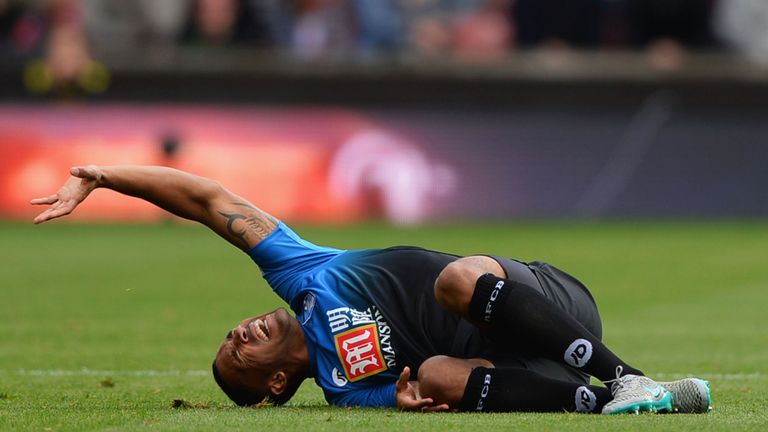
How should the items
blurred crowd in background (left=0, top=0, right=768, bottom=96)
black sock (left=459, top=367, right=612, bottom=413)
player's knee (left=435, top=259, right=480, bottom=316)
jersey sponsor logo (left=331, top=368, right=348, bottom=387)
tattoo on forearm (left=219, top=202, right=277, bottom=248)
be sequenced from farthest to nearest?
blurred crowd in background (left=0, top=0, right=768, bottom=96) < tattoo on forearm (left=219, top=202, right=277, bottom=248) < jersey sponsor logo (left=331, top=368, right=348, bottom=387) < black sock (left=459, top=367, right=612, bottom=413) < player's knee (left=435, top=259, right=480, bottom=316)

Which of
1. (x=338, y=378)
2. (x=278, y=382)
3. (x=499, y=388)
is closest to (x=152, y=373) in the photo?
(x=278, y=382)

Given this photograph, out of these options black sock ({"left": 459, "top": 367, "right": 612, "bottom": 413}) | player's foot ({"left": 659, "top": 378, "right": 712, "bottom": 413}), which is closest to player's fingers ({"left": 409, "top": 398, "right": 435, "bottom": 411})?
black sock ({"left": 459, "top": 367, "right": 612, "bottom": 413})

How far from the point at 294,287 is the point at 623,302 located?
22.1ft

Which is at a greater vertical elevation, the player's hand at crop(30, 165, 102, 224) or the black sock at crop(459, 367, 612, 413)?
the player's hand at crop(30, 165, 102, 224)

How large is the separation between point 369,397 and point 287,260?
0.77m

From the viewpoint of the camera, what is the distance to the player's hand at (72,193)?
649 cm

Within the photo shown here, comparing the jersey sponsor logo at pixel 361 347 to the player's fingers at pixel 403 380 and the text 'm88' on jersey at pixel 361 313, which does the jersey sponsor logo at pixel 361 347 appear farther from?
the player's fingers at pixel 403 380

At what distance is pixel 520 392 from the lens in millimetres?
6715

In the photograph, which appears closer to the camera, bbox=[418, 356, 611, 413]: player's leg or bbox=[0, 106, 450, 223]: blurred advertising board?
bbox=[418, 356, 611, 413]: player's leg

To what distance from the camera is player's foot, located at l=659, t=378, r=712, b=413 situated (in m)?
6.59

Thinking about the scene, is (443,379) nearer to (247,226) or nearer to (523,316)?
(523,316)

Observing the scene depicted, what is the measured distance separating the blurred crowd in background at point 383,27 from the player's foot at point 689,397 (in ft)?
57.6

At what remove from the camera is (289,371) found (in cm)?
707

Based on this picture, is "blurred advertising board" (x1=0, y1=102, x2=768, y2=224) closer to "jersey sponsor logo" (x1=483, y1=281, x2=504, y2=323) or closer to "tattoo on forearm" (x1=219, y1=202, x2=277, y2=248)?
"tattoo on forearm" (x1=219, y1=202, x2=277, y2=248)
